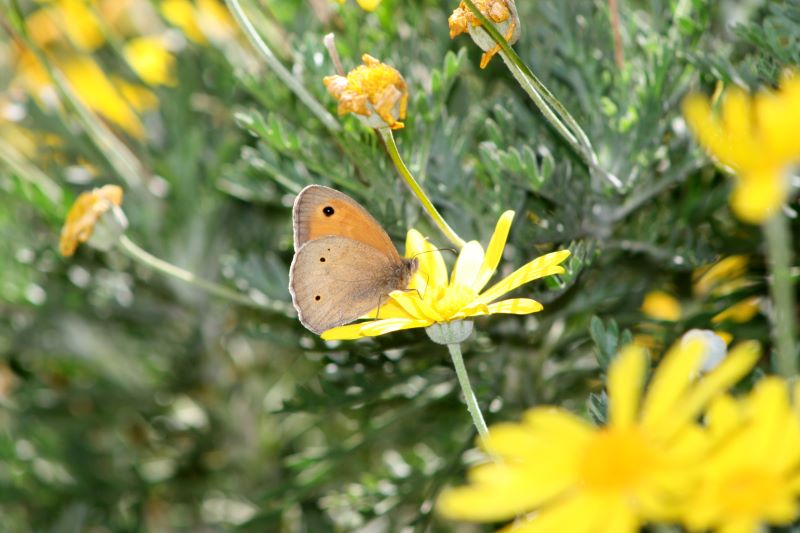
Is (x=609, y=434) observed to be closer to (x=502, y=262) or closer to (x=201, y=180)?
(x=502, y=262)

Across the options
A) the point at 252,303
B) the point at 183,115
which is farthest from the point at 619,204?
the point at 183,115

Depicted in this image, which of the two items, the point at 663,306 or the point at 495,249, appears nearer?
the point at 495,249

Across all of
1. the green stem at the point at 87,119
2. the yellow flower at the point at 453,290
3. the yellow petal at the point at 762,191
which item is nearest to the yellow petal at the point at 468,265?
the yellow flower at the point at 453,290

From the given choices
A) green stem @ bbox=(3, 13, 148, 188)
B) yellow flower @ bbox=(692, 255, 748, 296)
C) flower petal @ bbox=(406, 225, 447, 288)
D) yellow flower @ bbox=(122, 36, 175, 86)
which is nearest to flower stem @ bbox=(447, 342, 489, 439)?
flower petal @ bbox=(406, 225, 447, 288)

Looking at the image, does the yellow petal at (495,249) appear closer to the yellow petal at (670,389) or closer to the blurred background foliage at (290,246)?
the blurred background foliage at (290,246)

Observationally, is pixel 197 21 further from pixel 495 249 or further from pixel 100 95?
pixel 495 249

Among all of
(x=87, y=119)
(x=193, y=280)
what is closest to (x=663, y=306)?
(x=193, y=280)

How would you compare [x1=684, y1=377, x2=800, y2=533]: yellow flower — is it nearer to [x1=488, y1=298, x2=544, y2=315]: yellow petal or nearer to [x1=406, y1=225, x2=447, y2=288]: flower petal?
[x1=488, y1=298, x2=544, y2=315]: yellow petal
